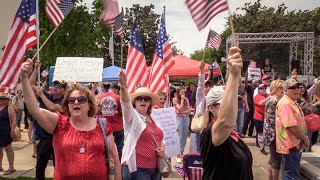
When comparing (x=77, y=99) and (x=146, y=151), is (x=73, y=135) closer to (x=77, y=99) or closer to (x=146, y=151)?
(x=77, y=99)

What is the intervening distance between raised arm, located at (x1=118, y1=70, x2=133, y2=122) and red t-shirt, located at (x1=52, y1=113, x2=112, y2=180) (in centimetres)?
74

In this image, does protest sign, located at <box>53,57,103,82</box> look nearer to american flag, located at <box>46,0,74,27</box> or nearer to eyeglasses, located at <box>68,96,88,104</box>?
american flag, located at <box>46,0,74,27</box>

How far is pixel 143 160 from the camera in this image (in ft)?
15.4

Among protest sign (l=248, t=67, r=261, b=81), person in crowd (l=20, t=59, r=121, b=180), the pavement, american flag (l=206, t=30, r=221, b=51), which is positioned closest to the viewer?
person in crowd (l=20, t=59, r=121, b=180)

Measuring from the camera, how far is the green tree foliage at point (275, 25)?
1687 inches

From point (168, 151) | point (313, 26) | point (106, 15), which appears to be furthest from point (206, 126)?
point (313, 26)

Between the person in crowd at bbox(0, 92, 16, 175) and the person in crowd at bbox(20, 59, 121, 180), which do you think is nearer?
the person in crowd at bbox(20, 59, 121, 180)

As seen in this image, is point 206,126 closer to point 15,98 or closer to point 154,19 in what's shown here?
point 15,98

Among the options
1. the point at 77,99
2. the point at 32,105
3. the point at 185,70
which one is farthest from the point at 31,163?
the point at 185,70

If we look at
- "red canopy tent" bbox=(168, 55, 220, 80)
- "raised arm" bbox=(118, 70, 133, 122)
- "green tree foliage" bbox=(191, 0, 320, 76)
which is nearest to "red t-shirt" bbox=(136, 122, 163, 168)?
"raised arm" bbox=(118, 70, 133, 122)

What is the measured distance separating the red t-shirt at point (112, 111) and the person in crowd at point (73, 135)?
3.87 meters

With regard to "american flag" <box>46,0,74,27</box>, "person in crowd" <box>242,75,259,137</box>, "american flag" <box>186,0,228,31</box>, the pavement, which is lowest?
the pavement

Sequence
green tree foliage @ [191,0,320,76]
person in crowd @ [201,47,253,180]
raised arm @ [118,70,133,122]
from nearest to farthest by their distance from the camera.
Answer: person in crowd @ [201,47,253,180]
raised arm @ [118,70,133,122]
green tree foliage @ [191,0,320,76]

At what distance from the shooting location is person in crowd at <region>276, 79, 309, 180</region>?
217 inches
